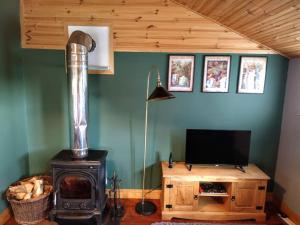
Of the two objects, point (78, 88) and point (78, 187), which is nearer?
point (78, 88)

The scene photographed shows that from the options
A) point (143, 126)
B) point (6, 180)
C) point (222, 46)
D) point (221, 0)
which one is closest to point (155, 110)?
point (143, 126)

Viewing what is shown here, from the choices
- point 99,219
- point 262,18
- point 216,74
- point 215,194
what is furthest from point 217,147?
point 99,219

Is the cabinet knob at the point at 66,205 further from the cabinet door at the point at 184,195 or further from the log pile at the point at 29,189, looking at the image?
the cabinet door at the point at 184,195

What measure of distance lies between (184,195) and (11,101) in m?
2.36

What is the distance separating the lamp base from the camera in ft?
8.77

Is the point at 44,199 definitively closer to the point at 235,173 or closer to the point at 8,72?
the point at 8,72

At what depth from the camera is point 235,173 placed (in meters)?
2.57

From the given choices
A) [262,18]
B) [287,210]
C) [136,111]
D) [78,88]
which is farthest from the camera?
[136,111]

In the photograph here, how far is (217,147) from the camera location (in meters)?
2.66

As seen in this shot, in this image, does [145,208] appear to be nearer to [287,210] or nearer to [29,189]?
[29,189]

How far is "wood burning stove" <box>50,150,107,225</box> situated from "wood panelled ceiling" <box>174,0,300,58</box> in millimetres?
2065

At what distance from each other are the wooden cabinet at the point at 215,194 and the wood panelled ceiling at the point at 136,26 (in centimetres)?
154

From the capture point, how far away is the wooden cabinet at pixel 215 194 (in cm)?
249

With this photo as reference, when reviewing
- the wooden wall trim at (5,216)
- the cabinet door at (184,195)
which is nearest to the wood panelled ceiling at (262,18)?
the cabinet door at (184,195)
